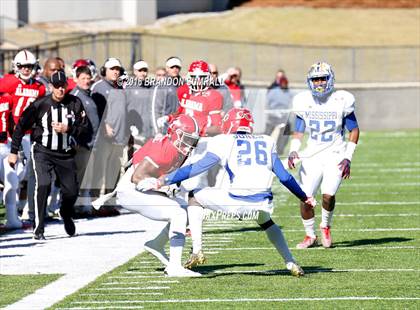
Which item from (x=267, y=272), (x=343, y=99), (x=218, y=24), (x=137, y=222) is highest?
(x=343, y=99)

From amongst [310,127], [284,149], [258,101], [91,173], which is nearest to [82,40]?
[258,101]

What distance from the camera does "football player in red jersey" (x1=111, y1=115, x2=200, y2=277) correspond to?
1054 centimetres

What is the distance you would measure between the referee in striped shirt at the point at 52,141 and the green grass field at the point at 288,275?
62.1 inches

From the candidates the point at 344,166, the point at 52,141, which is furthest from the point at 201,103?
the point at 344,166

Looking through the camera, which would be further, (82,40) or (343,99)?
(82,40)

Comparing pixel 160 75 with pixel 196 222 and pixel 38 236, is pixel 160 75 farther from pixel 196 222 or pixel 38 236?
pixel 196 222

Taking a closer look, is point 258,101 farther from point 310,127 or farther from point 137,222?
point 310,127

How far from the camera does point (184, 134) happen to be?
35.2 ft

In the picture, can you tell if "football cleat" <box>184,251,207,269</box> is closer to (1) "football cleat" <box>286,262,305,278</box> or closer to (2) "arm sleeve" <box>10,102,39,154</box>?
(1) "football cleat" <box>286,262,305,278</box>

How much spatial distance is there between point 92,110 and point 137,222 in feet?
4.50

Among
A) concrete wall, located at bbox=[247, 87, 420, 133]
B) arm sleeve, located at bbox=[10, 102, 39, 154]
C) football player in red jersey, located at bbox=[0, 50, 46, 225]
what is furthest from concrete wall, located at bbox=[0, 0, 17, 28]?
arm sleeve, located at bbox=[10, 102, 39, 154]

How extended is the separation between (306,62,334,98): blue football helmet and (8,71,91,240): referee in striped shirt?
2.48 m

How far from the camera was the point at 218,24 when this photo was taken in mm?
47125

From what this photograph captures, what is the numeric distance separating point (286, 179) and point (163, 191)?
1.08 meters
